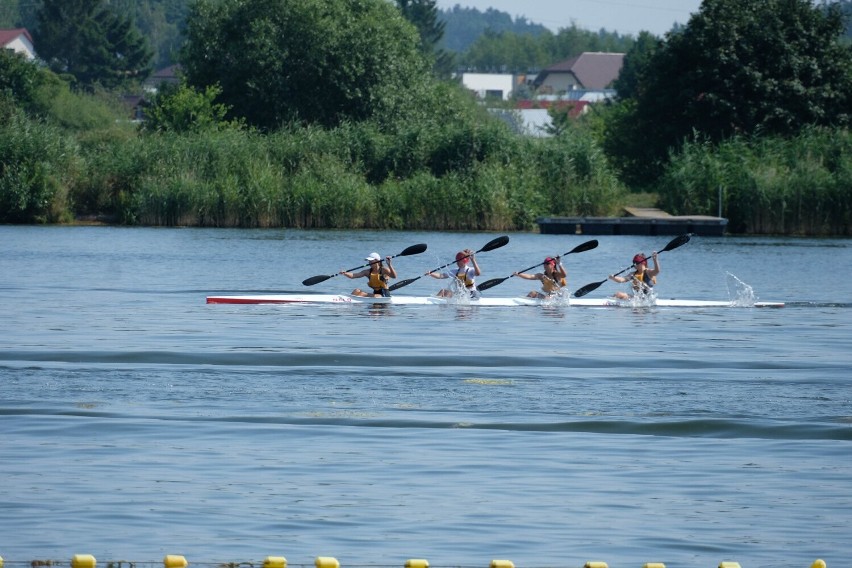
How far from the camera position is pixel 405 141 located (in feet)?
180

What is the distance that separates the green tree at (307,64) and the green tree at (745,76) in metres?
11.1

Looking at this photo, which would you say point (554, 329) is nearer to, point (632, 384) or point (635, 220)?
point (632, 384)

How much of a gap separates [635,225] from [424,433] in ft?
118

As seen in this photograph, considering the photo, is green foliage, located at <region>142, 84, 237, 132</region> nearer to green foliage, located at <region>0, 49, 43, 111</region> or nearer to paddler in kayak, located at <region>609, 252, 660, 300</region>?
green foliage, located at <region>0, 49, 43, 111</region>

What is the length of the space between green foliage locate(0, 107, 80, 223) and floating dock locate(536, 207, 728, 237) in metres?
16.8

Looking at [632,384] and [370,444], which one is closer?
[370,444]

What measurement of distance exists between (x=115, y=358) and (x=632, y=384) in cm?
709

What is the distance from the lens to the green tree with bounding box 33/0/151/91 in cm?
12138

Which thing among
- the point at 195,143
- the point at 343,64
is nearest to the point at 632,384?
the point at 195,143

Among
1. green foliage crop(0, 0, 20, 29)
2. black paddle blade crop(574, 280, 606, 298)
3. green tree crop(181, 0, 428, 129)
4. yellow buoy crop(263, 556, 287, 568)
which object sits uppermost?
green foliage crop(0, 0, 20, 29)

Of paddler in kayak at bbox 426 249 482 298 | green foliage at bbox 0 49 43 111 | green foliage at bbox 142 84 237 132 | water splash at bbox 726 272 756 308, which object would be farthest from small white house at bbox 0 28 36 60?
paddler in kayak at bbox 426 249 482 298

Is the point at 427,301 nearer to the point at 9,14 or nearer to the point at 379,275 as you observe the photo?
the point at 379,275

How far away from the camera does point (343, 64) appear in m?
61.7

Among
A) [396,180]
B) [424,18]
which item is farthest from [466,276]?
[424,18]
